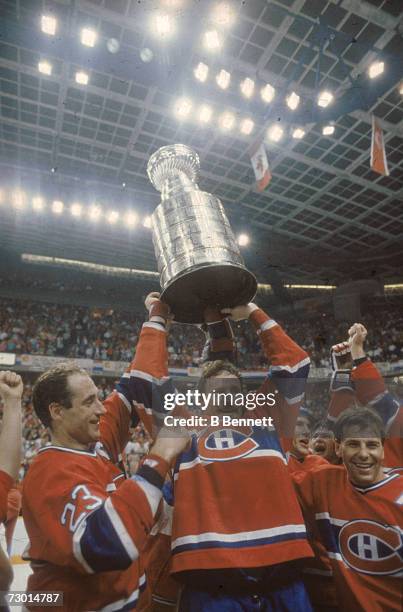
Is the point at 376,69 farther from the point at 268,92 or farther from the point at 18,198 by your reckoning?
the point at 18,198

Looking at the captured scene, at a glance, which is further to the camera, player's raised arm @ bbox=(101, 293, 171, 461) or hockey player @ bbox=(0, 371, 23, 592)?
player's raised arm @ bbox=(101, 293, 171, 461)

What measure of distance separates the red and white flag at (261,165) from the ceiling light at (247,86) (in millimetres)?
1476

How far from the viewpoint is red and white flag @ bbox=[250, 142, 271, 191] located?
10336 mm

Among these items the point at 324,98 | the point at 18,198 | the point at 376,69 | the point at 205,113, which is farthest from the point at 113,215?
the point at 376,69

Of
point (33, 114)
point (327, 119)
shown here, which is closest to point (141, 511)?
point (327, 119)

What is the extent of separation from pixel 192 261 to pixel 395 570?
1.64m

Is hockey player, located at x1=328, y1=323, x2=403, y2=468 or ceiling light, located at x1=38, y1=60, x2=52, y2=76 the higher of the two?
ceiling light, located at x1=38, y1=60, x2=52, y2=76

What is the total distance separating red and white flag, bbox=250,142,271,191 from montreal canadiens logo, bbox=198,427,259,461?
9177mm

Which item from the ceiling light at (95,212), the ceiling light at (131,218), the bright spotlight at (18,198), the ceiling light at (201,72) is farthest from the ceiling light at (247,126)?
the bright spotlight at (18,198)

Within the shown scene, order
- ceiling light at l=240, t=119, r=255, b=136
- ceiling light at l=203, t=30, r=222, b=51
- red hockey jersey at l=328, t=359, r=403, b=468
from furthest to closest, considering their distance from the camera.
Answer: ceiling light at l=240, t=119, r=255, b=136, ceiling light at l=203, t=30, r=222, b=51, red hockey jersey at l=328, t=359, r=403, b=468

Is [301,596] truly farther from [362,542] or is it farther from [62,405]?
[62,405]

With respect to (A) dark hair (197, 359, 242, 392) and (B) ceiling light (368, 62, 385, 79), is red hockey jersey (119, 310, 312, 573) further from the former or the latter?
(B) ceiling light (368, 62, 385, 79)

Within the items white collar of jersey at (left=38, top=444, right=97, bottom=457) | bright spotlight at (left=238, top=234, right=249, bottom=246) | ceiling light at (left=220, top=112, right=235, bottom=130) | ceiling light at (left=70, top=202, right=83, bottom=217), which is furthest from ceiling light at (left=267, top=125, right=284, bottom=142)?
white collar of jersey at (left=38, top=444, right=97, bottom=457)

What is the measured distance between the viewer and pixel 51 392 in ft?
5.80
